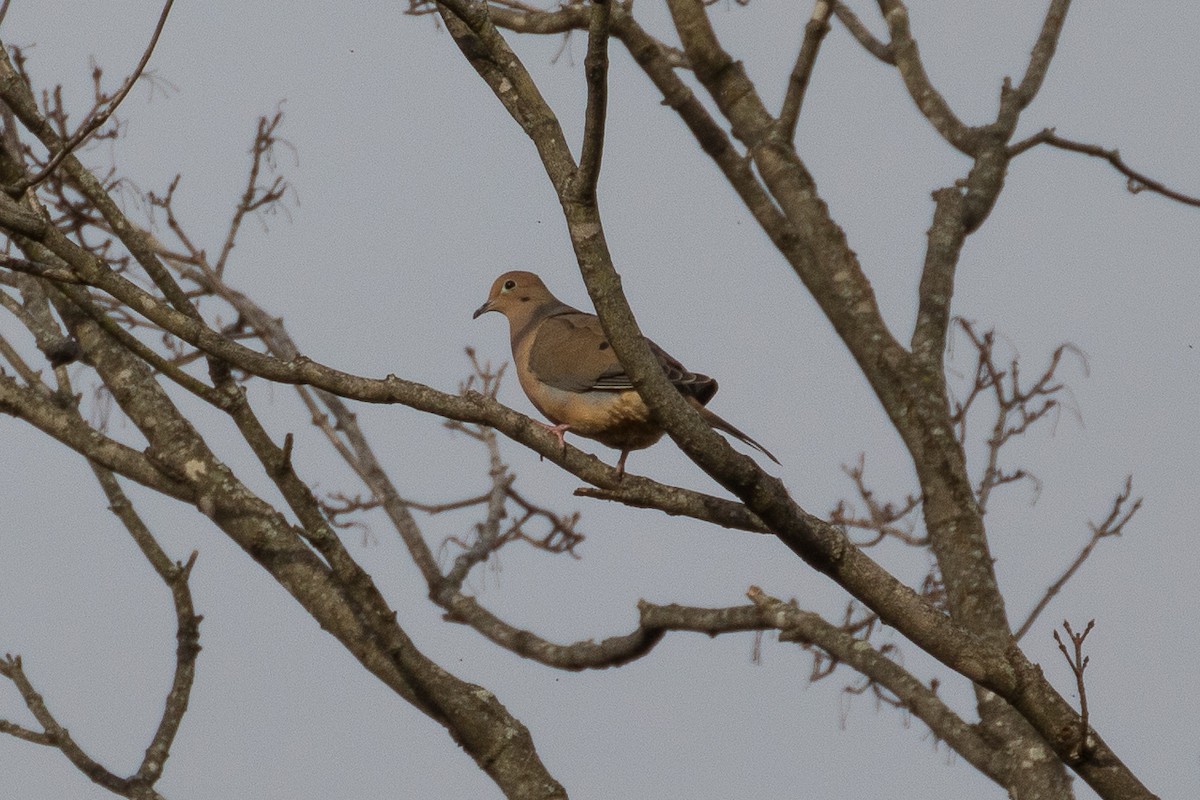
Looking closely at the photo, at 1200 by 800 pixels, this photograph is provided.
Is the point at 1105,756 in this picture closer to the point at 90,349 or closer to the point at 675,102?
the point at 90,349

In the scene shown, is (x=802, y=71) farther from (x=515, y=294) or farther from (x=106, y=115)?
(x=106, y=115)

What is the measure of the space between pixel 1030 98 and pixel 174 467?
12.4 ft

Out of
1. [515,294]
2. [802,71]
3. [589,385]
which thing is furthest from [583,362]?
[515,294]

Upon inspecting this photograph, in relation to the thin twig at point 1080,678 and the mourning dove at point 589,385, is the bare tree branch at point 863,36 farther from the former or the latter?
the thin twig at point 1080,678

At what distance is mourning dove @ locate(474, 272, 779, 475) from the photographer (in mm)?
4543

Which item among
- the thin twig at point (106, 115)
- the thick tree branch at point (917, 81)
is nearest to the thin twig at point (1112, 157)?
the thick tree branch at point (917, 81)

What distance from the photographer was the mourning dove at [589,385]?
4543mm

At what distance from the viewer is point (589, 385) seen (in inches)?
197

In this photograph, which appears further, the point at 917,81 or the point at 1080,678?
the point at 917,81

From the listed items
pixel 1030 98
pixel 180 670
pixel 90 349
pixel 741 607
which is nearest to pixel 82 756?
pixel 180 670

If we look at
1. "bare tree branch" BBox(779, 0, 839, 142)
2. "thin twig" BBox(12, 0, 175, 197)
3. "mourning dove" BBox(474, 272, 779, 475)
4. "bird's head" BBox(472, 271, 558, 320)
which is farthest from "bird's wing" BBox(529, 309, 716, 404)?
"thin twig" BBox(12, 0, 175, 197)

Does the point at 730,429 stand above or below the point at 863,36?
below

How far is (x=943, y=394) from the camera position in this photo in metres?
5.12

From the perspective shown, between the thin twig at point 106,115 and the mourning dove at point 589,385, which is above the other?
the mourning dove at point 589,385
